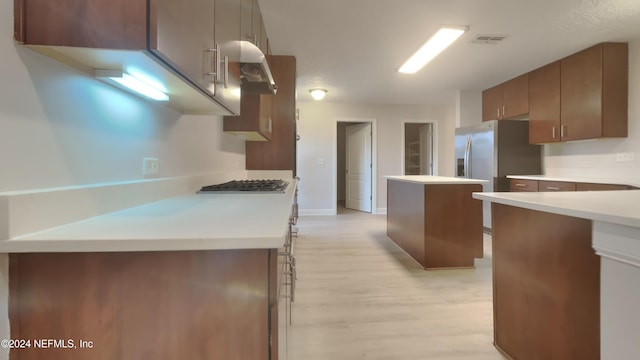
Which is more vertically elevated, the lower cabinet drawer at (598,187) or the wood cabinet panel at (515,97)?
the wood cabinet panel at (515,97)

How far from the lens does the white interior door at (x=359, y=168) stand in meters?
6.30

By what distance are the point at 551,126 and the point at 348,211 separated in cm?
391

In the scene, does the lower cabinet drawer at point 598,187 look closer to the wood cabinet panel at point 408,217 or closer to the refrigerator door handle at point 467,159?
the refrigerator door handle at point 467,159

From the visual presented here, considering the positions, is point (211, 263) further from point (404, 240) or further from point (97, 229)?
point (404, 240)

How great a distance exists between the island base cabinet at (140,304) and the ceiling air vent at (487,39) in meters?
3.41

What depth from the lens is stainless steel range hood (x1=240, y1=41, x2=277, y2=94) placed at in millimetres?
1631

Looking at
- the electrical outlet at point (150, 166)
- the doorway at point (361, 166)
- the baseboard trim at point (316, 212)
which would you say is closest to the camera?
the electrical outlet at point (150, 166)

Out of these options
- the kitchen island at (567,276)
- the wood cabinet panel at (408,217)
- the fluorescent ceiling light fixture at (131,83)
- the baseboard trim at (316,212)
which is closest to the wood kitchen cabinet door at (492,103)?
the wood cabinet panel at (408,217)

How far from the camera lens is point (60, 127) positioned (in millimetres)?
823

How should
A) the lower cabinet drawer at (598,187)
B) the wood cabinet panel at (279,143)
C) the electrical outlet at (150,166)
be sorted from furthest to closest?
the wood cabinet panel at (279,143) < the lower cabinet drawer at (598,187) < the electrical outlet at (150,166)

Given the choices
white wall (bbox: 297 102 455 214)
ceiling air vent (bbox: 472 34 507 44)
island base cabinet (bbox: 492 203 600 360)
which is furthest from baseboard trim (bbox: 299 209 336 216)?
island base cabinet (bbox: 492 203 600 360)

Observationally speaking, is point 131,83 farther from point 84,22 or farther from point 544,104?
point 544,104

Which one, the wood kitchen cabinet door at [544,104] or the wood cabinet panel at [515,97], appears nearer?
the wood kitchen cabinet door at [544,104]

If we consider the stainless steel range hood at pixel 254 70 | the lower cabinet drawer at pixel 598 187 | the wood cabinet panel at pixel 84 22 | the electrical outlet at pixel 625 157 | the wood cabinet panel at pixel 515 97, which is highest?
the wood cabinet panel at pixel 515 97
